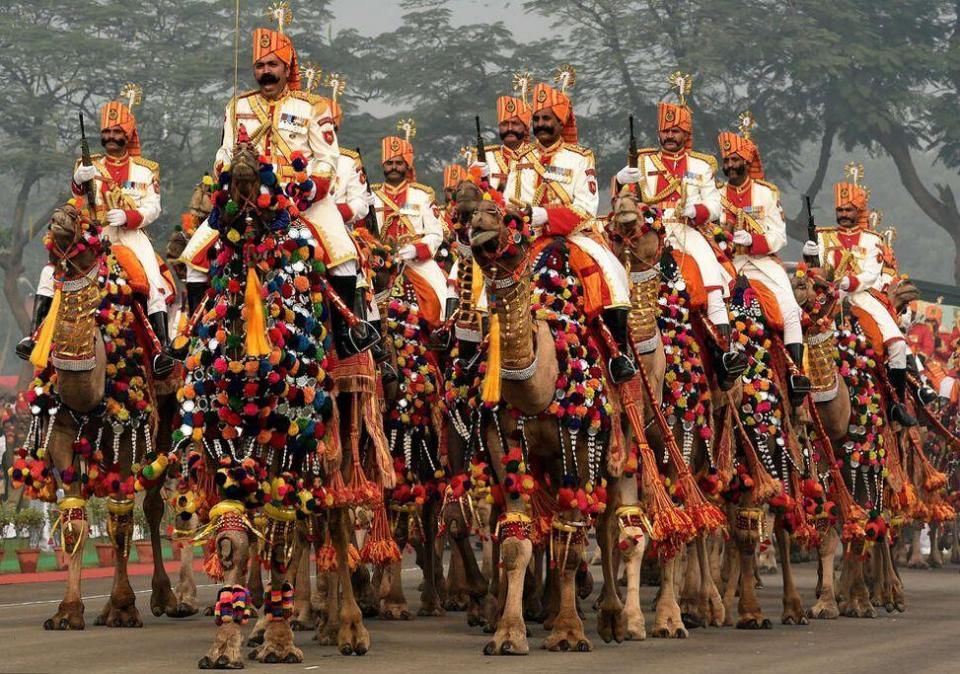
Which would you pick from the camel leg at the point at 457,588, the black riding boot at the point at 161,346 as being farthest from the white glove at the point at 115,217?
the camel leg at the point at 457,588

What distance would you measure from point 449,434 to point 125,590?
130 inches

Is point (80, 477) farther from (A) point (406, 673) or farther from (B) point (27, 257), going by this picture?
(B) point (27, 257)

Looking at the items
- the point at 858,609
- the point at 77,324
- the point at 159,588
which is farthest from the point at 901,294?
the point at 77,324

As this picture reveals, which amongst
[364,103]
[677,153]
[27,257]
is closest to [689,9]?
[364,103]

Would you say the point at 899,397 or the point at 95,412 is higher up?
the point at 899,397

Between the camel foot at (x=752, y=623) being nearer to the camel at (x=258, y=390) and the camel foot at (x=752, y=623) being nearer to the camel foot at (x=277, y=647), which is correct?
the camel at (x=258, y=390)

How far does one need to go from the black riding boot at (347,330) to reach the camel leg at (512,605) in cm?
163

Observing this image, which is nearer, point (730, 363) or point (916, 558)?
point (730, 363)

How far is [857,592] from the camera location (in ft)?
61.5

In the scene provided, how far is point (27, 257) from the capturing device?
78.3 metres

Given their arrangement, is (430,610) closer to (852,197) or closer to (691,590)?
(691,590)

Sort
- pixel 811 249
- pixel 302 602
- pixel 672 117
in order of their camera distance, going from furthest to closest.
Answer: pixel 811 249 → pixel 672 117 → pixel 302 602

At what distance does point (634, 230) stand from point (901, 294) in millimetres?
6636

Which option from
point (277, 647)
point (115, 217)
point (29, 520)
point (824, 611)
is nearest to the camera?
point (277, 647)
